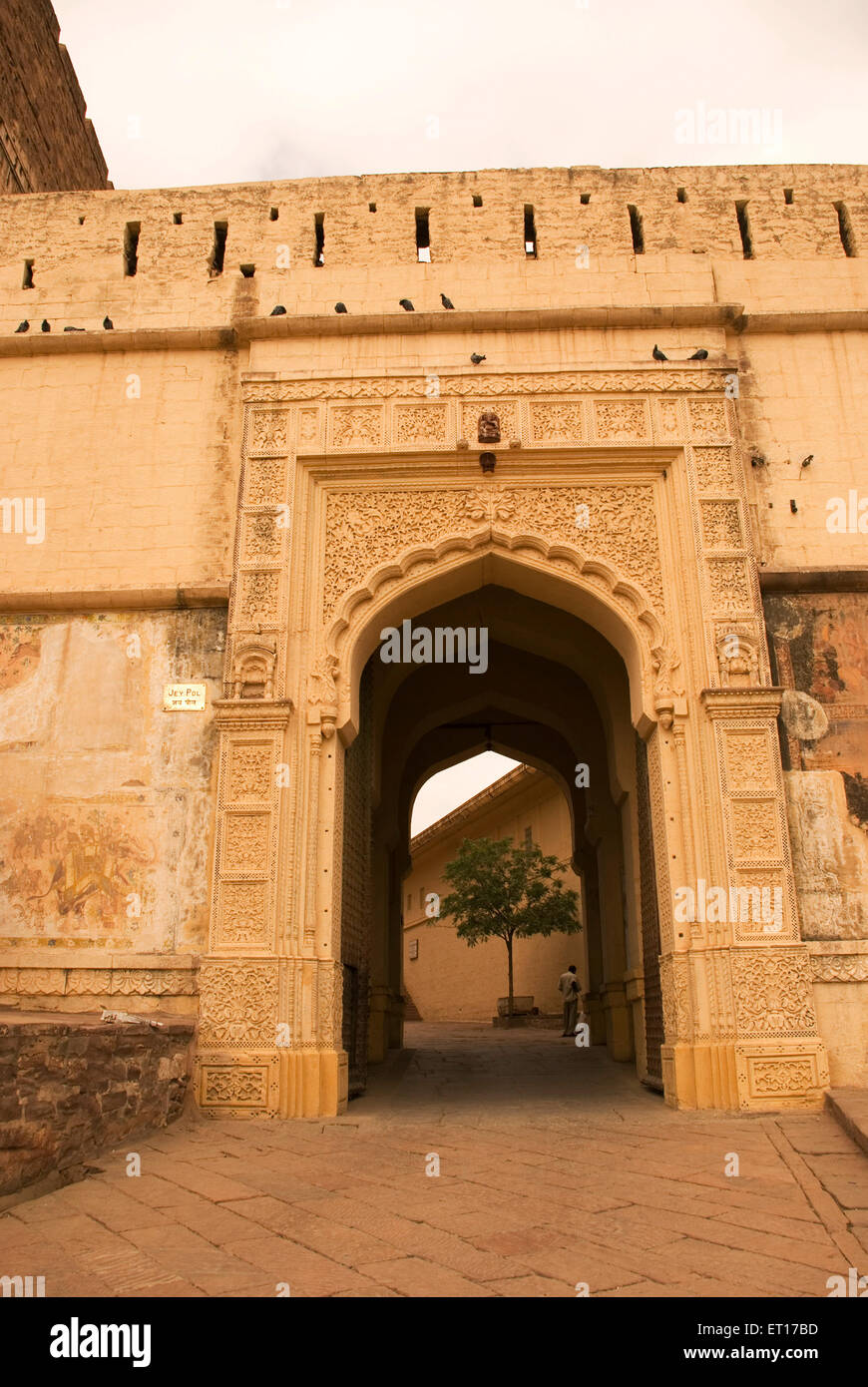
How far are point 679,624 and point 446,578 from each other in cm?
183

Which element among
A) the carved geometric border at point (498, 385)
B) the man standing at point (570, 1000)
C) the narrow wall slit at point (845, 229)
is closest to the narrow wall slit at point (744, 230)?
the narrow wall slit at point (845, 229)

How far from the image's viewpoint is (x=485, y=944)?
23.1m

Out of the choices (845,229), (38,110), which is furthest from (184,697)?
(38,110)

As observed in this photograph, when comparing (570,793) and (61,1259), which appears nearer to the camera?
(61,1259)

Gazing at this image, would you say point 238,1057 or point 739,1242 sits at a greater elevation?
point 238,1057

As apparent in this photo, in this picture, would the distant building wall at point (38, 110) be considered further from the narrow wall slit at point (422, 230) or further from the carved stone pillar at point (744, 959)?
the carved stone pillar at point (744, 959)

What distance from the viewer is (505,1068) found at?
33.8 ft

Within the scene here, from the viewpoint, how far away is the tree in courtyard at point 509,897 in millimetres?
18219

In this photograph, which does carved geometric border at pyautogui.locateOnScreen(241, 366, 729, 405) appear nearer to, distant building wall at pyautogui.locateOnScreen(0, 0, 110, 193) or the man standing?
distant building wall at pyautogui.locateOnScreen(0, 0, 110, 193)

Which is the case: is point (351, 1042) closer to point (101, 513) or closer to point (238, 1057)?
point (238, 1057)

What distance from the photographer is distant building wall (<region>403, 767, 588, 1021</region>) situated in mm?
20516

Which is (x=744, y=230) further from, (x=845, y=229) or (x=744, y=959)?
(x=744, y=959)

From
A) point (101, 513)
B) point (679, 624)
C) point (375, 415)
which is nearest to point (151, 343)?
point (101, 513)

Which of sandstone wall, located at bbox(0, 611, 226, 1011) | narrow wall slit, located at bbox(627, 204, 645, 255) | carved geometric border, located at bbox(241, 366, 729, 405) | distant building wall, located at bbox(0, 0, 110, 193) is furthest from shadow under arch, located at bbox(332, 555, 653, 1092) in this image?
distant building wall, located at bbox(0, 0, 110, 193)
